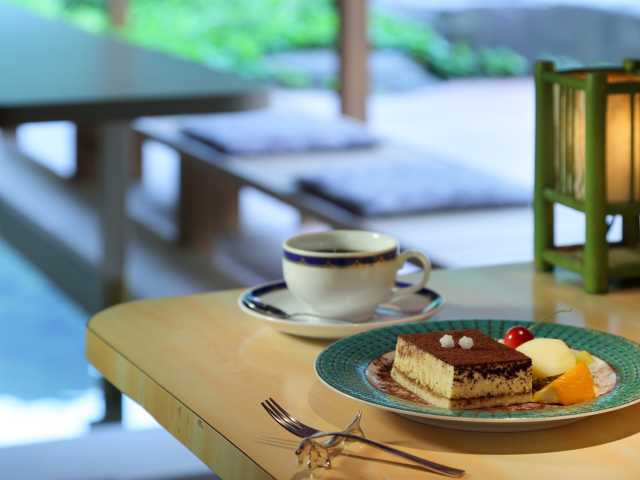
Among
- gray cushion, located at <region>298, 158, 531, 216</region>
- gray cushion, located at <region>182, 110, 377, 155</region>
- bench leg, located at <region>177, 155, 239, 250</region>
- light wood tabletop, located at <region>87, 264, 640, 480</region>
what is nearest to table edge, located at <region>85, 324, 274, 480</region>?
light wood tabletop, located at <region>87, 264, 640, 480</region>

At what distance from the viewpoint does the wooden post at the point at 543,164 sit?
1.29m

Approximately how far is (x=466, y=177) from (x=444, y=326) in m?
1.92

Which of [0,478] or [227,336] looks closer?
[227,336]

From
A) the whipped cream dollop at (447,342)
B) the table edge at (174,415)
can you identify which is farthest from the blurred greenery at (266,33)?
the whipped cream dollop at (447,342)

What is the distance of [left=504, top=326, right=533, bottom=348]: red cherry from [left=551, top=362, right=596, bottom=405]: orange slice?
0.29ft

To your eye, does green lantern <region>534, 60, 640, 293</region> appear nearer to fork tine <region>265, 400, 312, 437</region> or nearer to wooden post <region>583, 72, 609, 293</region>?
wooden post <region>583, 72, 609, 293</region>

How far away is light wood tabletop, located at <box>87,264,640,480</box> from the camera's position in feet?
2.69

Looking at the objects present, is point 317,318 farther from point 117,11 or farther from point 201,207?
point 117,11

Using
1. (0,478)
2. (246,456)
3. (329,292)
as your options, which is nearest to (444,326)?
(329,292)

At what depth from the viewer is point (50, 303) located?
143 inches

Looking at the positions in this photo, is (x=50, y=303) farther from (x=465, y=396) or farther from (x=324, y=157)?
(x=465, y=396)

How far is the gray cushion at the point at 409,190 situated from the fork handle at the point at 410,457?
1.88 meters


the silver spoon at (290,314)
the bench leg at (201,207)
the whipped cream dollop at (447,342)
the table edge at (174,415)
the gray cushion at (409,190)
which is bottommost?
the bench leg at (201,207)

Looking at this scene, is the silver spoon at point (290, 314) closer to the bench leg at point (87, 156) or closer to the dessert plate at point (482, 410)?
the dessert plate at point (482, 410)
